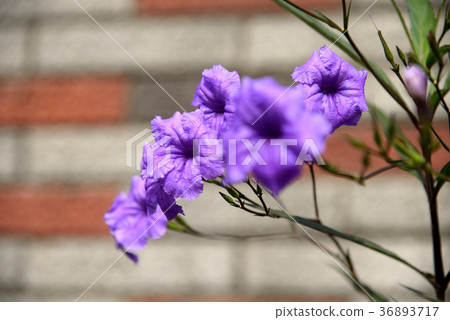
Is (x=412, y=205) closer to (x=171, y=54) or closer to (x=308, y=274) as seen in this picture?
(x=308, y=274)

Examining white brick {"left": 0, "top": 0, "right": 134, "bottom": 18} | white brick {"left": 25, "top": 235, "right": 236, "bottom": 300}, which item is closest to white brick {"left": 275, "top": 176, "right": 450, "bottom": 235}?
white brick {"left": 25, "top": 235, "right": 236, "bottom": 300}

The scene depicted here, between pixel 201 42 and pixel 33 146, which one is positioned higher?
pixel 201 42

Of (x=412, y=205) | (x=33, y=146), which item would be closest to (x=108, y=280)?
(x=33, y=146)

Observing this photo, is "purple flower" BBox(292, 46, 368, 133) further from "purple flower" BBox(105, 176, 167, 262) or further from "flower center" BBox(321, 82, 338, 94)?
"purple flower" BBox(105, 176, 167, 262)

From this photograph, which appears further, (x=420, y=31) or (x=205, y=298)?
(x=205, y=298)

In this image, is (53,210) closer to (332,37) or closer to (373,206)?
(373,206)

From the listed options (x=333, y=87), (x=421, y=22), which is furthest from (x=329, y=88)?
(x=421, y=22)

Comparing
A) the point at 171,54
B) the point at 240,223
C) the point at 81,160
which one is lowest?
the point at 240,223
